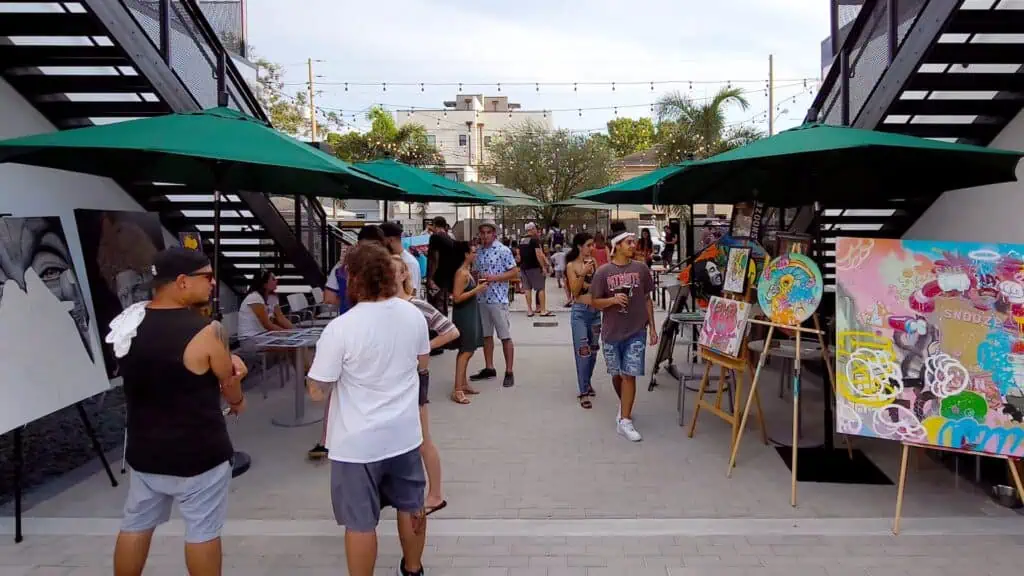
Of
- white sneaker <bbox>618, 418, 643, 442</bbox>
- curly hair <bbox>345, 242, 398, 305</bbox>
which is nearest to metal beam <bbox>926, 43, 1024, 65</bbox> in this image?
white sneaker <bbox>618, 418, 643, 442</bbox>

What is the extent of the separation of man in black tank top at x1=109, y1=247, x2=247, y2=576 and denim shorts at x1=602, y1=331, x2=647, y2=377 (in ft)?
10.8

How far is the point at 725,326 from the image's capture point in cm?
502

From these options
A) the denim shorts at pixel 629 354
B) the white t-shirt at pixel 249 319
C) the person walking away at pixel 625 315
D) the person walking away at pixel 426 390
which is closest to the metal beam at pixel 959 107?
the person walking away at pixel 625 315

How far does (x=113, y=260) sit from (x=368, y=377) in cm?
318

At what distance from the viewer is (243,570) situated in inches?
135

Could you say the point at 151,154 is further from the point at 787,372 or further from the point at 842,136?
the point at 787,372

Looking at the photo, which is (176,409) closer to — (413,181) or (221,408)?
(221,408)

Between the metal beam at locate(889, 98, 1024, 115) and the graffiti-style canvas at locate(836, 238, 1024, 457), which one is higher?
the metal beam at locate(889, 98, 1024, 115)

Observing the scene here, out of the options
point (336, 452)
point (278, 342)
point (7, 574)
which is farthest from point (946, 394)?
point (7, 574)

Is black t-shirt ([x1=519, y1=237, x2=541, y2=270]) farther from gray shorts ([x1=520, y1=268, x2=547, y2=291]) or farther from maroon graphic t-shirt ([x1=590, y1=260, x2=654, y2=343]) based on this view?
maroon graphic t-shirt ([x1=590, y1=260, x2=654, y2=343])

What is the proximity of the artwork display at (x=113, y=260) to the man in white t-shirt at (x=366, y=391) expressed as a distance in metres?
2.72

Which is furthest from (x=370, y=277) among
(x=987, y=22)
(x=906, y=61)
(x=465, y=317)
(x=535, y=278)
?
(x=535, y=278)

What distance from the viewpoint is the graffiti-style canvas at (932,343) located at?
3738mm

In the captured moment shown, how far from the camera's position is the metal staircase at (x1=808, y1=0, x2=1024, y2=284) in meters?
5.34
